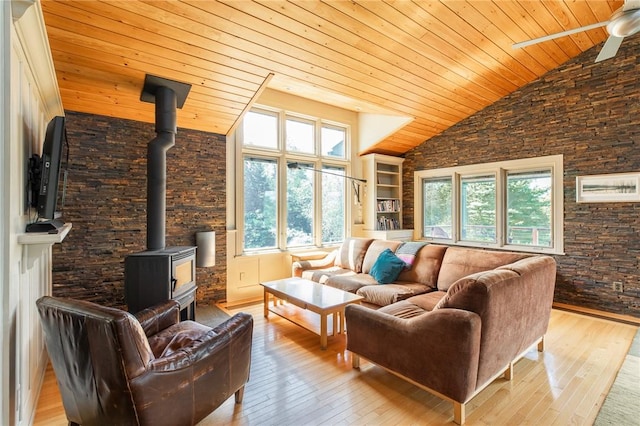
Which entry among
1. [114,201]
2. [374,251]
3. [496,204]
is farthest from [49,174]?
[496,204]

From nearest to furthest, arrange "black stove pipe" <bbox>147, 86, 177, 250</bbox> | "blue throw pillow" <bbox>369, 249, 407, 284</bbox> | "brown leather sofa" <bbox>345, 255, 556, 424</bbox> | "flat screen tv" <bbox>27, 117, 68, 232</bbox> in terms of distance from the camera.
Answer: "flat screen tv" <bbox>27, 117, 68, 232</bbox>
"brown leather sofa" <bbox>345, 255, 556, 424</bbox>
"black stove pipe" <bbox>147, 86, 177, 250</bbox>
"blue throw pillow" <bbox>369, 249, 407, 284</bbox>

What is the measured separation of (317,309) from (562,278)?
12.4 feet

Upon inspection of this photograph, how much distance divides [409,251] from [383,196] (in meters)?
2.45

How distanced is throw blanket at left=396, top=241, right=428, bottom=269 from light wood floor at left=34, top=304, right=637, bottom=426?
142cm

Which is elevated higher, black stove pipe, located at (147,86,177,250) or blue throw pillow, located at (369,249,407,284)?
black stove pipe, located at (147,86,177,250)

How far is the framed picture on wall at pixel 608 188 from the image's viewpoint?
387 cm

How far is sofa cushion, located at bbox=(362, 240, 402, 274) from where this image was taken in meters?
4.41

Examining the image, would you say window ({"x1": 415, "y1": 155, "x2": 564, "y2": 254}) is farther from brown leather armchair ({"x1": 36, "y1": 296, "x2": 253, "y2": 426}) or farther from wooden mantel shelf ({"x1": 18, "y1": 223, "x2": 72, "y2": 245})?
wooden mantel shelf ({"x1": 18, "y1": 223, "x2": 72, "y2": 245})

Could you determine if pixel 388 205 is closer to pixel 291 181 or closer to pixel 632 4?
pixel 291 181

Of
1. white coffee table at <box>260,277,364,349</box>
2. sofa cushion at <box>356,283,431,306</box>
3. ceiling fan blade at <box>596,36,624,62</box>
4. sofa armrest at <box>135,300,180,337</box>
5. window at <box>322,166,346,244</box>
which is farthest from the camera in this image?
window at <box>322,166,346,244</box>

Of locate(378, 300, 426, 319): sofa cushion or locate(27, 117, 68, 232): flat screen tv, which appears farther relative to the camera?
locate(378, 300, 426, 319): sofa cushion

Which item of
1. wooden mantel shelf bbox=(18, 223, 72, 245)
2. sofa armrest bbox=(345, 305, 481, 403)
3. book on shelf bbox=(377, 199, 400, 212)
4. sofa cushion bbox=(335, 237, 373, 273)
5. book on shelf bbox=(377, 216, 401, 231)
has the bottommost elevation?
sofa armrest bbox=(345, 305, 481, 403)

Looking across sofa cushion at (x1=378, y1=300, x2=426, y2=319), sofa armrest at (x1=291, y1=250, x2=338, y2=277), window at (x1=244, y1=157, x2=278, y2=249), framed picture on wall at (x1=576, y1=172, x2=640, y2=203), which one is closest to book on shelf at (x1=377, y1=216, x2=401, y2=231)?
sofa armrest at (x1=291, y1=250, x2=338, y2=277)

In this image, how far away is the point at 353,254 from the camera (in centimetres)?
477
